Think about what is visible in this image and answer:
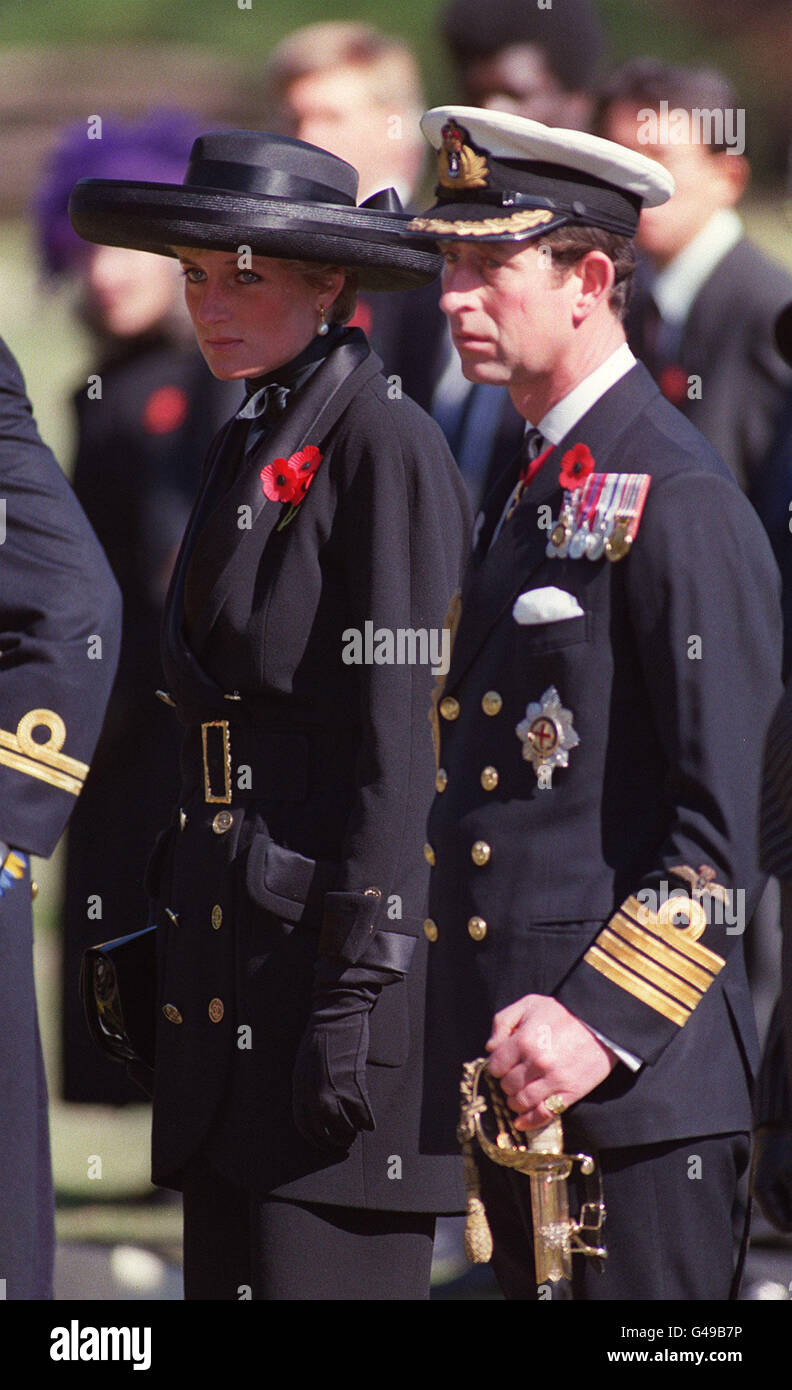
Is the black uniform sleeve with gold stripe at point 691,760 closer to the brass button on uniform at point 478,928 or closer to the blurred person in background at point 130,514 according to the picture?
the brass button on uniform at point 478,928

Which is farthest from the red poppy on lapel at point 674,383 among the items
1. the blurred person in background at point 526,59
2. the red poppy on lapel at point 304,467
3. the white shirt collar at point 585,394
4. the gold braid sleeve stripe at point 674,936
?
the gold braid sleeve stripe at point 674,936

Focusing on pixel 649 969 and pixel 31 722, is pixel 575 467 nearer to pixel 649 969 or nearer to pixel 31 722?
pixel 649 969

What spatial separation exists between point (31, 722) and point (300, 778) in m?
0.52

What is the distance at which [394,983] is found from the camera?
3699 mm

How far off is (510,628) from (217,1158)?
3.24 feet

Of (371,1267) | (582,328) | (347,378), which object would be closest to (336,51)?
(347,378)

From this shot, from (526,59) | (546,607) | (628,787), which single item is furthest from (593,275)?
(526,59)

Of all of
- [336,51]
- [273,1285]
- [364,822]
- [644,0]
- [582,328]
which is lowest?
[273,1285]

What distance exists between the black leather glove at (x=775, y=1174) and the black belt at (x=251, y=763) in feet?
2.73

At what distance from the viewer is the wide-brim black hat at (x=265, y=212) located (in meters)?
3.78

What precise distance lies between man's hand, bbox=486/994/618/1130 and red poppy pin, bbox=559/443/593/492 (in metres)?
0.69

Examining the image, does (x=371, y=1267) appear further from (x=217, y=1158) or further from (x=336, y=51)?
(x=336, y=51)

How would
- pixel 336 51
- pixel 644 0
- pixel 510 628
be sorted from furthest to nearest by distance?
pixel 644 0, pixel 336 51, pixel 510 628

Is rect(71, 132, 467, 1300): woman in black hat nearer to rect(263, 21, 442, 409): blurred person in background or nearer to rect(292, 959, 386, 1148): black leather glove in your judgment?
rect(292, 959, 386, 1148): black leather glove
